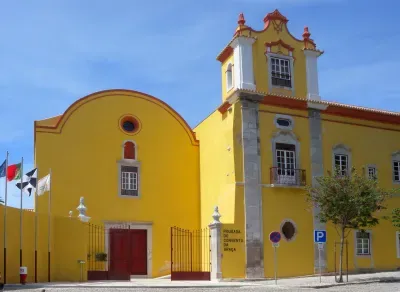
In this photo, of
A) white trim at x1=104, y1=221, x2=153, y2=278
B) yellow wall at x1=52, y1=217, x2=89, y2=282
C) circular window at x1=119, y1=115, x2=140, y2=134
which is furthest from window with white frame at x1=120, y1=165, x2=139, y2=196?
yellow wall at x1=52, y1=217, x2=89, y2=282

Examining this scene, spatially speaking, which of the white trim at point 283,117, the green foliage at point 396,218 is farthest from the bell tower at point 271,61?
the green foliage at point 396,218

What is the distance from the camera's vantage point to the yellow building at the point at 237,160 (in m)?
26.0

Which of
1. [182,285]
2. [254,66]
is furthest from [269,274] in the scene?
[254,66]

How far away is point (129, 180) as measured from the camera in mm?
28609

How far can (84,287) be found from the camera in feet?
66.9

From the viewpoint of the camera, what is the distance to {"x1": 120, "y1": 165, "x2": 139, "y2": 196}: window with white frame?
2842cm

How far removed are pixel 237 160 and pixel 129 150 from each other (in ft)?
18.8

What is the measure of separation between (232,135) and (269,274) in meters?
5.94

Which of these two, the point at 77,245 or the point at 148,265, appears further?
the point at 148,265

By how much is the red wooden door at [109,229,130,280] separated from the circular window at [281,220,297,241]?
6.90m

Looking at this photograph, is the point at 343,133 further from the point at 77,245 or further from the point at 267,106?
the point at 77,245

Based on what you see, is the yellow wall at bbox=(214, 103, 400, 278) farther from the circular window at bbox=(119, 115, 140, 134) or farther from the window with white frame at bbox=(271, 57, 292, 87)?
the circular window at bbox=(119, 115, 140, 134)

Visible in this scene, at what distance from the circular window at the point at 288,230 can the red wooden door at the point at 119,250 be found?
6899mm

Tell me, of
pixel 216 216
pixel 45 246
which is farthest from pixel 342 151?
pixel 45 246
